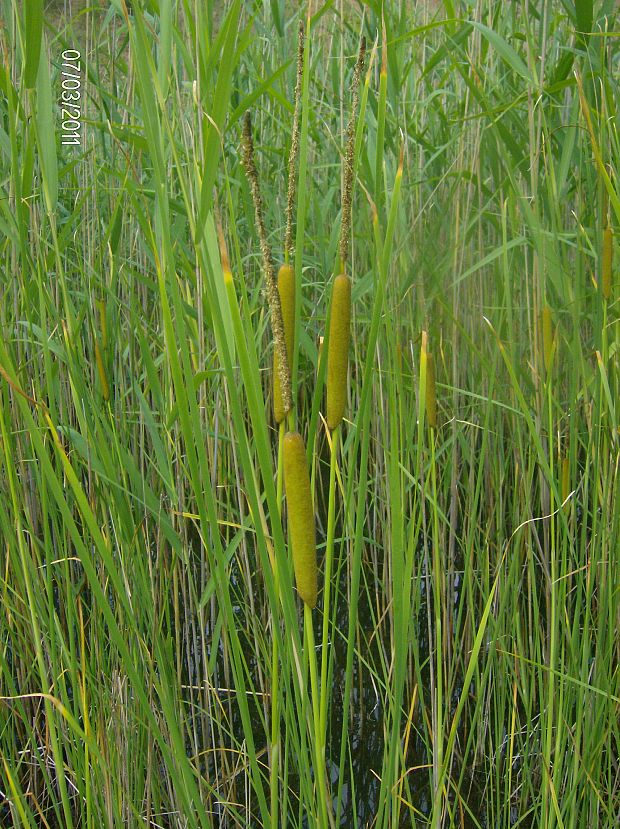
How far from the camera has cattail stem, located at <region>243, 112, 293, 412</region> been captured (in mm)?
456

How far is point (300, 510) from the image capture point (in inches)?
19.8

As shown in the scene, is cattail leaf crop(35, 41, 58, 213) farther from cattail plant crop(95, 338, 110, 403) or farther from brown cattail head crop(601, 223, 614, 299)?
brown cattail head crop(601, 223, 614, 299)

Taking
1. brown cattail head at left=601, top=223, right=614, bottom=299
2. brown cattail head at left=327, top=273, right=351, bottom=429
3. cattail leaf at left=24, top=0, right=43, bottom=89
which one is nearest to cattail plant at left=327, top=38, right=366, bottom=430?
brown cattail head at left=327, top=273, right=351, bottom=429

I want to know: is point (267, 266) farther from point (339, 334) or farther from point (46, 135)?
point (46, 135)

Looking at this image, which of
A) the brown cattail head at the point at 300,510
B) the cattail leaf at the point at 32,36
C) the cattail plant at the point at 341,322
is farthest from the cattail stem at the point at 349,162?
the cattail leaf at the point at 32,36

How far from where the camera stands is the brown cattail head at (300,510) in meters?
0.49

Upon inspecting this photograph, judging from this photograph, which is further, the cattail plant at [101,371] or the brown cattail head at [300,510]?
the cattail plant at [101,371]

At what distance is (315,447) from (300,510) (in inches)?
8.9

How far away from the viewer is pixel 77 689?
2.92 feet

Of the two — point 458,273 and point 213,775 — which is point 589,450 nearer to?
point 458,273

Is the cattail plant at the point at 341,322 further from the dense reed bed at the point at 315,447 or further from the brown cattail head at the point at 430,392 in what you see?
the brown cattail head at the point at 430,392

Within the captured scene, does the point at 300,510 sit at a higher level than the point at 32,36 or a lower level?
lower

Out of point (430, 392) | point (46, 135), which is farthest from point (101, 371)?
point (430, 392)

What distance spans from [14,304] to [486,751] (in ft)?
3.26
